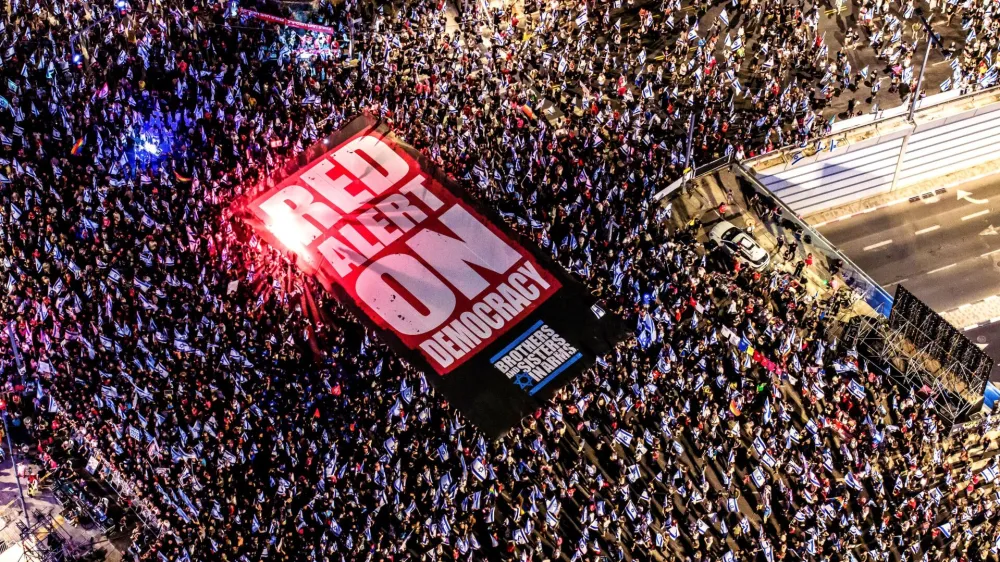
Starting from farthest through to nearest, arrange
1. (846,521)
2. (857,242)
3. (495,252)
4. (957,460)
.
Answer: (857,242) < (495,252) < (957,460) < (846,521)

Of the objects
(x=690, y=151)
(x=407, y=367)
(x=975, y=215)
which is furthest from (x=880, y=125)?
(x=407, y=367)

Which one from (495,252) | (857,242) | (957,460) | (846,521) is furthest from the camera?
(857,242)

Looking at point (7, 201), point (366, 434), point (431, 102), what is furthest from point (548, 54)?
point (7, 201)

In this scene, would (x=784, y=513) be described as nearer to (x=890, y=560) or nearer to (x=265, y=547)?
(x=890, y=560)

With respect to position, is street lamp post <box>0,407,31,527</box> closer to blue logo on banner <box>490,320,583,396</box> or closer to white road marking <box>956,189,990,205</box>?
blue logo on banner <box>490,320,583,396</box>

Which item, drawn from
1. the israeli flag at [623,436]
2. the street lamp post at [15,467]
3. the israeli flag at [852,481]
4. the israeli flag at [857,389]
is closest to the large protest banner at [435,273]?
the israeli flag at [623,436]

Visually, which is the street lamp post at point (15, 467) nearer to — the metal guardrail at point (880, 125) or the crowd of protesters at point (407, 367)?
the crowd of protesters at point (407, 367)
